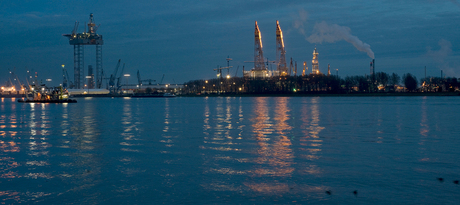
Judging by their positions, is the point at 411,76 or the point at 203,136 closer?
the point at 203,136

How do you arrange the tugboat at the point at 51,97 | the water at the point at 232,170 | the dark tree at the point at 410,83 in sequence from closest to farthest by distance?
1. the water at the point at 232,170
2. the tugboat at the point at 51,97
3. the dark tree at the point at 410,83

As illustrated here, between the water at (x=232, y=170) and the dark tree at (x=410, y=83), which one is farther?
the dark tree at (x=410, y=83)

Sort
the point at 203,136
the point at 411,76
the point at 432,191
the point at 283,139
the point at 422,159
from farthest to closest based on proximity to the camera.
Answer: the point at 411,76, the point at 203,136, the point at 283,139, the point at 422,159, the point at 432,191

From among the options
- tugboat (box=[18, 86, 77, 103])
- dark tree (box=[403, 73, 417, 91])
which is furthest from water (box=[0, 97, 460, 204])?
dark tree (box=[403, 73, 417, 91])

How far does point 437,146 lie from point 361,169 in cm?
672

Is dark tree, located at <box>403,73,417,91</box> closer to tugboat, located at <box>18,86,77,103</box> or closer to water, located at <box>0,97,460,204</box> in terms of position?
tugboat, located at <box>18,86,77,103</box>

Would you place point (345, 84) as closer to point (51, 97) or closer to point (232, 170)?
point (51, 97)

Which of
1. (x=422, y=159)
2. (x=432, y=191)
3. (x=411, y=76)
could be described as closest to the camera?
(x=432, y=191)

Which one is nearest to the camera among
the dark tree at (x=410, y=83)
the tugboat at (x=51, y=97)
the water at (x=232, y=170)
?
the water at (x=232, y=170)

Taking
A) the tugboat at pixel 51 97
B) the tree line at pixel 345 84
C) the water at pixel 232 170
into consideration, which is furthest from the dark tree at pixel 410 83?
the water at pixel 232 170

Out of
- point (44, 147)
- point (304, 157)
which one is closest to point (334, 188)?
point (304, 157)

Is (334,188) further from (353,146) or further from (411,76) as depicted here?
(411,76)

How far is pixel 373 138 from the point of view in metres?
19.5

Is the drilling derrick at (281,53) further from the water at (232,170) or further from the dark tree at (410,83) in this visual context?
the water at (232,170)
